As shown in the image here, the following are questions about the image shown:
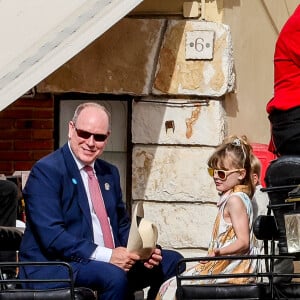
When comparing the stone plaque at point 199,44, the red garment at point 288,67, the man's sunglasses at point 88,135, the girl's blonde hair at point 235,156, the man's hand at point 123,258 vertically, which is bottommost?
the man's hand at point 123,258

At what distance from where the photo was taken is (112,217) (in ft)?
20.0

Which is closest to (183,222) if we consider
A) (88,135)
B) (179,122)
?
(179,122)

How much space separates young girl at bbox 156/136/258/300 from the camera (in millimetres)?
6008

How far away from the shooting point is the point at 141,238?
5.70 m

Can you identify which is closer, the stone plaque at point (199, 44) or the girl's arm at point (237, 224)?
the girl's arm at point (237, 224)

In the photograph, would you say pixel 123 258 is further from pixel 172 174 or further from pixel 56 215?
pixel 172 174

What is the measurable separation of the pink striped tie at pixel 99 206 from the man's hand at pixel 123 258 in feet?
0.82

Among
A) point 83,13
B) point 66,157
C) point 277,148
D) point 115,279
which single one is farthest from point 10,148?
point 277,148

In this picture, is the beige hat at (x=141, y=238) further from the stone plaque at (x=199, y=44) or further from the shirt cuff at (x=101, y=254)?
the stone plaque at (x=199, y=44)

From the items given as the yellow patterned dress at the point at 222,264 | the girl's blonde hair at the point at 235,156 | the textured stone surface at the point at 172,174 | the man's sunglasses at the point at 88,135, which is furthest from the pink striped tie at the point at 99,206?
the textured stone surface at the point at 172,174

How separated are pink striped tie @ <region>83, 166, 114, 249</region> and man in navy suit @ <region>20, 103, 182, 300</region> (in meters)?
0.03

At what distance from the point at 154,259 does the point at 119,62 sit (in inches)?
93.3

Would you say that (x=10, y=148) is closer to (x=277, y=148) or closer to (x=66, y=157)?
(x=66, y=157)

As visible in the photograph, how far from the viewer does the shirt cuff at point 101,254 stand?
5691mm
